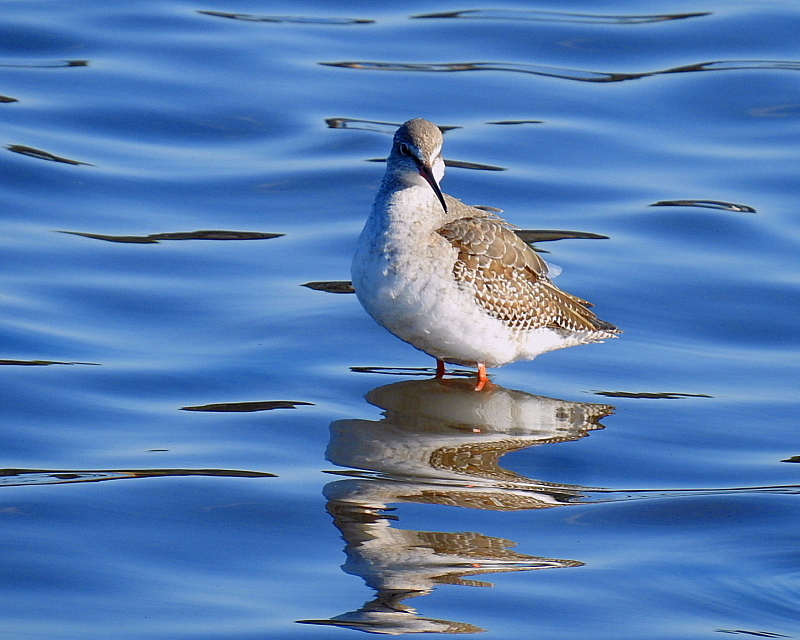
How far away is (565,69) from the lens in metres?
14.3

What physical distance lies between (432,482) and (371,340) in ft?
7.60

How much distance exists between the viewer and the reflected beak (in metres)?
7.91

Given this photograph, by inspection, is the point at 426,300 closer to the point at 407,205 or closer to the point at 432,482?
the point at 407,205

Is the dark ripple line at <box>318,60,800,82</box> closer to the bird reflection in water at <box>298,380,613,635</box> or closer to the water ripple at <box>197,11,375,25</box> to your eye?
the water ripple at <box>197,11,375,25</box>

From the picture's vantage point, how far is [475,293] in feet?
26.9

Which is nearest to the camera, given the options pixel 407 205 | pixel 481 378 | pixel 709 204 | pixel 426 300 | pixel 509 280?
pixel 426 300

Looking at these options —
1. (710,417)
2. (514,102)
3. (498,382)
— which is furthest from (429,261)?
(514,102)

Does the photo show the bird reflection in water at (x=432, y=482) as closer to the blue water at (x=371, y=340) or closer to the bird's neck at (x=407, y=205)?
the blue water at (x=371, y=340)

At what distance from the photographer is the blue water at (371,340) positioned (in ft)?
19.2

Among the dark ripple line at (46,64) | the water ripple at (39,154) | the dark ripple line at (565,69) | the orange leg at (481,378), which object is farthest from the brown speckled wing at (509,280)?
the dark ripple line at (46,64)

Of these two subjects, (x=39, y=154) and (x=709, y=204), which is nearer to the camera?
(x=709, y=204)

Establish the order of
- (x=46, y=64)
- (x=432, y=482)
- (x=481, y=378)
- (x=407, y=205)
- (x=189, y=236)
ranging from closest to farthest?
(x=432, y=482) < (x=407, y=205) < (x=481, y=378) < (x=189, y=236) < (x=46, y=64)

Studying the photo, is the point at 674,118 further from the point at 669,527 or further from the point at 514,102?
the point at 669,527

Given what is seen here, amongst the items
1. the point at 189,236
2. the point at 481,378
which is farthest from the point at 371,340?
the point at 189,236
